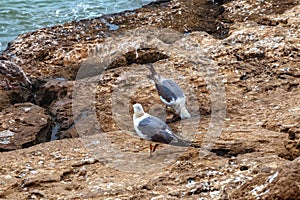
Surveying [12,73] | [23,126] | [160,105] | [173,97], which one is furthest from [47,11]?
[173,97]

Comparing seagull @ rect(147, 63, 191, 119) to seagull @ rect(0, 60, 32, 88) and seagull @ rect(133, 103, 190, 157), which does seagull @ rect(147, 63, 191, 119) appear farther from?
seagull @ rect(0, 60, 32, 88)

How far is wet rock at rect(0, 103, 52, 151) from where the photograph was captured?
6.28 meters

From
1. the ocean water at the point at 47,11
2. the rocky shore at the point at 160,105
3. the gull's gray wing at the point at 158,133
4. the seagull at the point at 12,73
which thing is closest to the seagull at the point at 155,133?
the gull's gray wing at the point at 158,133

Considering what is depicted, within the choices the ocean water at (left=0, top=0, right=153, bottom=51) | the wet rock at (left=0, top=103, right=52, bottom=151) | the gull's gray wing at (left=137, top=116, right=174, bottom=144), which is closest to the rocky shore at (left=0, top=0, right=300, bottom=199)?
the wet rock at (left=0, top=103, right=52, bottom=151)

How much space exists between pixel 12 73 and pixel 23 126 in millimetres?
1475

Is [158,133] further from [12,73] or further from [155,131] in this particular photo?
[12,73]

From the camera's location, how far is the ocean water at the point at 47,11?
12.7 meters

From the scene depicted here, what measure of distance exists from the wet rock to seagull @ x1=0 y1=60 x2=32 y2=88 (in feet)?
2.33

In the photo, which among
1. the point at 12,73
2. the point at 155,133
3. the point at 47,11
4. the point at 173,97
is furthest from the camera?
the point at 47,11

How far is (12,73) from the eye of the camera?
7.74 metres

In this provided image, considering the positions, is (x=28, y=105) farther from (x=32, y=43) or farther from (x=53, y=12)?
(x=53, y=12)

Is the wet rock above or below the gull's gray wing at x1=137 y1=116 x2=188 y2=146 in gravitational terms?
below

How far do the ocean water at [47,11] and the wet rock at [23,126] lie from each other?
559 cm

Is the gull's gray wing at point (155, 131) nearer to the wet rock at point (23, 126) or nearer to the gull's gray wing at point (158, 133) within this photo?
the gull's gray wing at point (158, 133)
